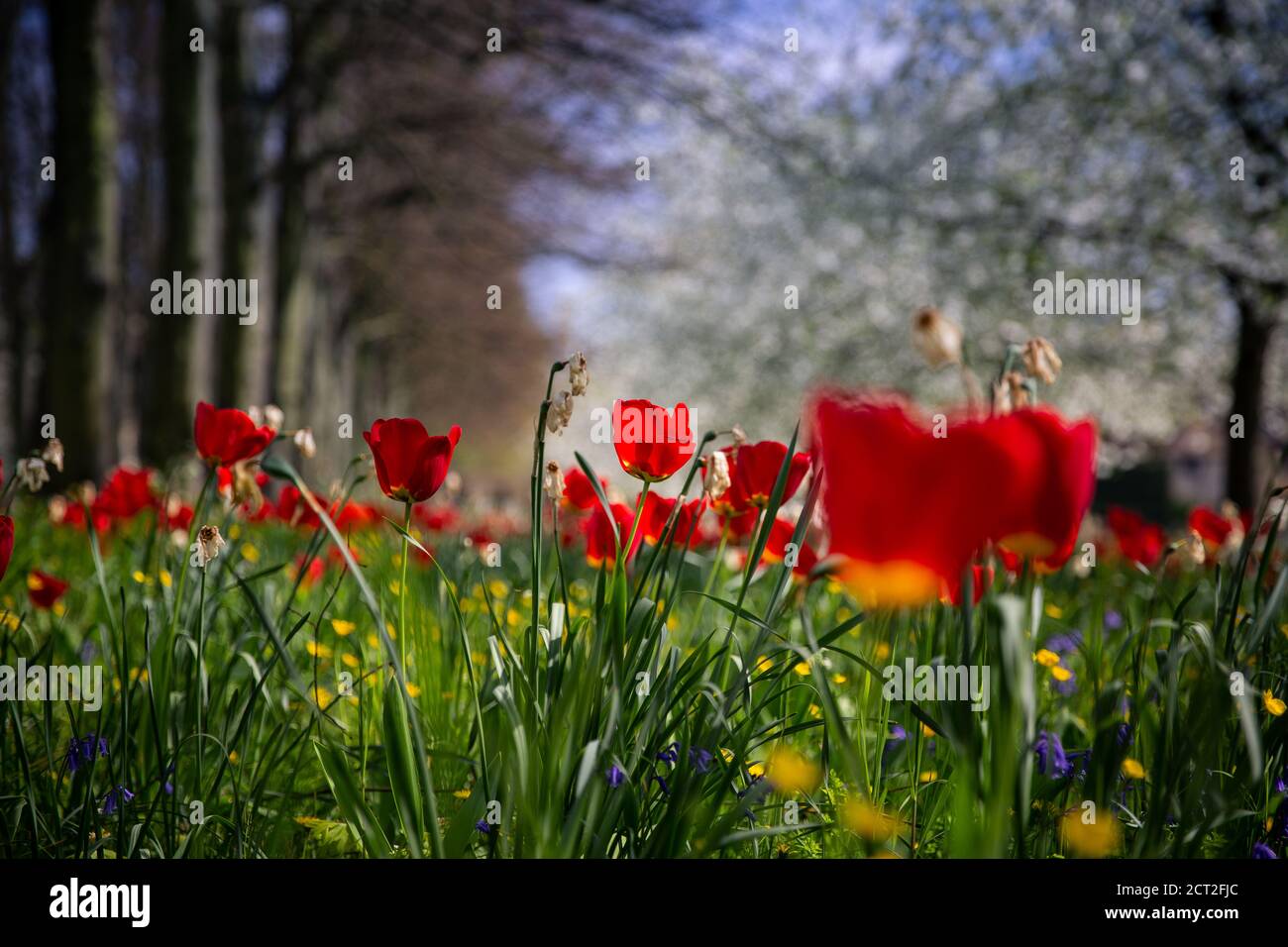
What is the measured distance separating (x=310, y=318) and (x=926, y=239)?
8.91m

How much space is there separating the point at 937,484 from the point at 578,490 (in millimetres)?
1221

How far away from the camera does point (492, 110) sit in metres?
10.8

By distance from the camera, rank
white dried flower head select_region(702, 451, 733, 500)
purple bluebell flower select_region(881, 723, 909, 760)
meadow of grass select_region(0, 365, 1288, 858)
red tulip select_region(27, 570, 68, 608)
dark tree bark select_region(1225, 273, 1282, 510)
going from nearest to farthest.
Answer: meadow of grass select_region(0, 365, 1288, 858), white dried flower head select_region(702, 451, 733, 500), purple bluebell flower select_region(881, 723, 909, 760), red tulip select_region(27, 570, 68, 608), dark tree bark select_region(1225, 273, 1282, 510)

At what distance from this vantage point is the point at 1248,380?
9.66m

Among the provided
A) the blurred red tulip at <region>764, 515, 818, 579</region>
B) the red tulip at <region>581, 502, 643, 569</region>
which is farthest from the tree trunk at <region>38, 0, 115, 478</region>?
the blurred red tulip at <region>764, 515, 818, 579</region>

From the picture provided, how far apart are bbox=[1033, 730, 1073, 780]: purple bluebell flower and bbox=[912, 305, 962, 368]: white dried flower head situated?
1.06 meters

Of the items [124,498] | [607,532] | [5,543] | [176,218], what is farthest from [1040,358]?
[176,218]

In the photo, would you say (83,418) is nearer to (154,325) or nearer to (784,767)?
(154,325)

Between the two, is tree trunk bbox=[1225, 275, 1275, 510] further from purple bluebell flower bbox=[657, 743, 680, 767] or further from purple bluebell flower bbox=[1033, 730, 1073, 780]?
purple bluebell flower bbox=[657, 743, 680, 767]

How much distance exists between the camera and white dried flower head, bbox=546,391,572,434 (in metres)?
1.30

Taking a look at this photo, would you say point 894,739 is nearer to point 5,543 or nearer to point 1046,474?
point 1046,474

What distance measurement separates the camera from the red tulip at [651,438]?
56.7 inches

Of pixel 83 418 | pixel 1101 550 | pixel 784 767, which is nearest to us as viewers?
pixel 784 767

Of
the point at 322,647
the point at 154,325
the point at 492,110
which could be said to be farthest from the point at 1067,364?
the point at 322,647
